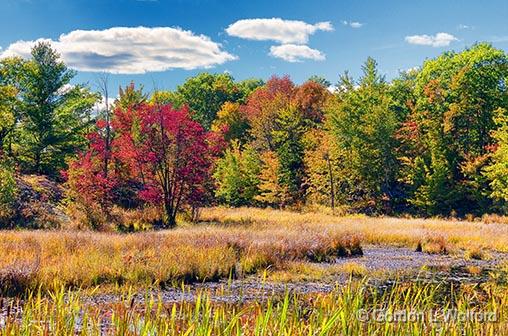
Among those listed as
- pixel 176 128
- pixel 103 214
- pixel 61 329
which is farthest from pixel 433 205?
pixel 61 329

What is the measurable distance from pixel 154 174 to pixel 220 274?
15.8 meters

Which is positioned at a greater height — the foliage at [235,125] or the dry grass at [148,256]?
the foliage at [235,125]

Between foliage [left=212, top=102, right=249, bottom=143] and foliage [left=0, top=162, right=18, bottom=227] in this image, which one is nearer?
foliage [left=0, top=162, right=18, bottom=227]

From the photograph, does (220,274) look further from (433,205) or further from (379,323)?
(433,205)

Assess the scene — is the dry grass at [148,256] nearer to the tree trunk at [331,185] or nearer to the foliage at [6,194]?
the foliage at [6,194]

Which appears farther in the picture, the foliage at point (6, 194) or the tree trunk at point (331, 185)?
the tree trunk at point (331, 185)

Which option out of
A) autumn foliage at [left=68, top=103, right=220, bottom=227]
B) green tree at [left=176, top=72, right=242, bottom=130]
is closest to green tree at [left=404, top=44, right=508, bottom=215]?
autumn foliage at [left=68, top=103, right=220, bottom=227]

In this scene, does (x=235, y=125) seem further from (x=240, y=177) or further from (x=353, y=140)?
(x=353, y=140)

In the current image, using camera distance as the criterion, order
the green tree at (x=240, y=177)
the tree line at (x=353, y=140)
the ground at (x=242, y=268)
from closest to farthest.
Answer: the ground at (x=242, y=268) → the tree line at (x=353, y=140) → the green tree at (x=240, y=177)

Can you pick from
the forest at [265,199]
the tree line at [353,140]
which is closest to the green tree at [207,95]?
the forest at [265,199]

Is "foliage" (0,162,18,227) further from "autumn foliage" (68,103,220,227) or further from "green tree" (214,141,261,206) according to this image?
"green tree" (214,141,261,206)

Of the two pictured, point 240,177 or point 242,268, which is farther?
point 240,177

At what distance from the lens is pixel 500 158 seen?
1404 inches

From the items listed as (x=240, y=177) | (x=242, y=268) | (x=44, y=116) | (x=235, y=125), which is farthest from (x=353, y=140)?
(x=242, y=268)
